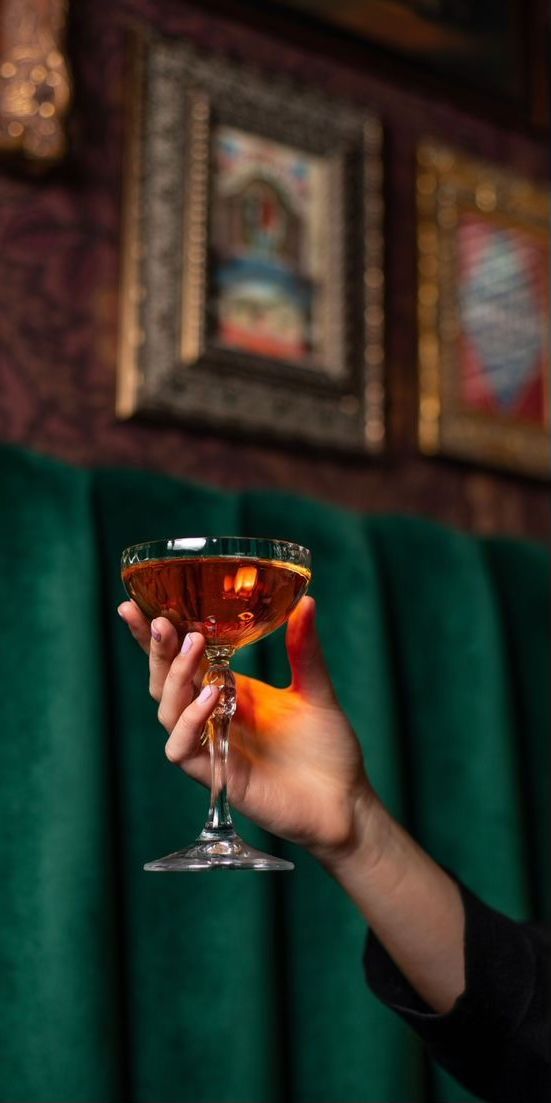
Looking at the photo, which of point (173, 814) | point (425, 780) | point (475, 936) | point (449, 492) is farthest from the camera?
point (449, 492)

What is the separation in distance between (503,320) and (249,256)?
614 millimetres

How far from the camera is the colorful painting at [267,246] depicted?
205cm

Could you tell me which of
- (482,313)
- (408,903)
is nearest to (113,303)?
(482,313)

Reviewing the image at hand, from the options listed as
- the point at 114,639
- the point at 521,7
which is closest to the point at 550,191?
the point at 521,7

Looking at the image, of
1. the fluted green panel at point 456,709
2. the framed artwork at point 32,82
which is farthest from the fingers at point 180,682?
the framed artwork at point 32,82

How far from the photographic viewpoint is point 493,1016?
123 centimetres

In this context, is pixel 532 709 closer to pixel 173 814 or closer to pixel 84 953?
pixel 173 814

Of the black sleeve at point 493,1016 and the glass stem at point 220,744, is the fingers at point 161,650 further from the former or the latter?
the black sleeve at point 493,1016

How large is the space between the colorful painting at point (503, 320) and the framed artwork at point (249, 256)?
0.23 metres

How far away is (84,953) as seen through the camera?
1365 mm

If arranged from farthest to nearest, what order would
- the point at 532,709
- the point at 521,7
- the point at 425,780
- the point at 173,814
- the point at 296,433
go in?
1. the point at 521,7
2. the point at 296,433
3. the point at 532,709
4. the point at 425,780
5. the point at 173,814

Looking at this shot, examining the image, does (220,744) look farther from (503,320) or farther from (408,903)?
(503,320)

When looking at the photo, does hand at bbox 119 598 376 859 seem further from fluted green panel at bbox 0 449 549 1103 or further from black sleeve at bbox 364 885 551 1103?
fluted green panel at bbox 0 449 549 1103

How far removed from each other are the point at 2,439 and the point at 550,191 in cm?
136
